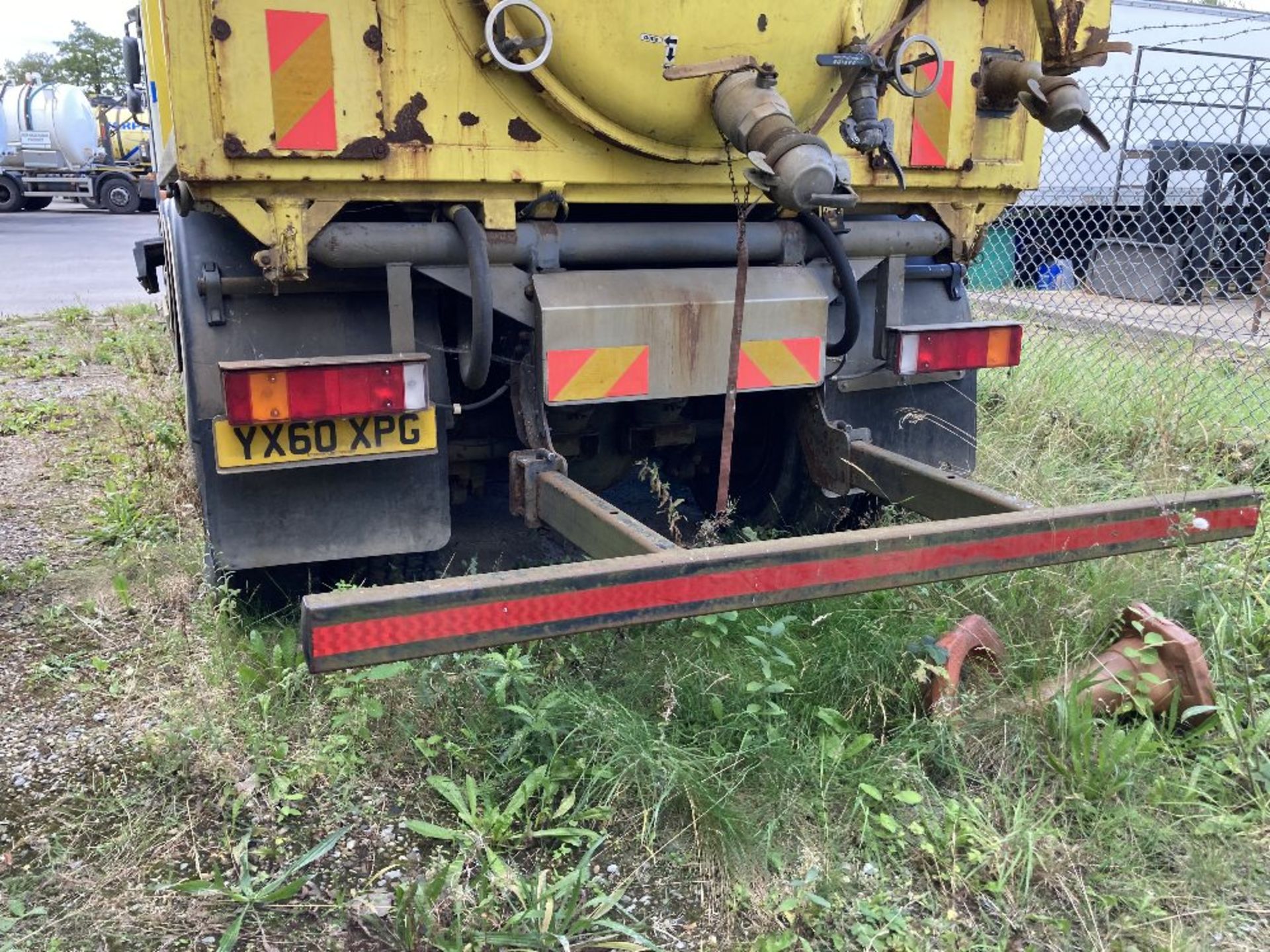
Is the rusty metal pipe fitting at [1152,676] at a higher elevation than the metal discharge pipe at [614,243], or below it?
below

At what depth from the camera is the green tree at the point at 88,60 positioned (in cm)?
4928

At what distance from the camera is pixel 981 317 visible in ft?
22.8

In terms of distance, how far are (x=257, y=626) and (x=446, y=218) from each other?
1.23 metres

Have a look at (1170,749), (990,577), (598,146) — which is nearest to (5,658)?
(598,146)

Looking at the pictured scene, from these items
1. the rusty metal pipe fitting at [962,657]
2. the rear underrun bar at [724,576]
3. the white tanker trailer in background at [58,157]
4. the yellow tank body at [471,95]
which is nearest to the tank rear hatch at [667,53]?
the yellow tank body at [471,95]

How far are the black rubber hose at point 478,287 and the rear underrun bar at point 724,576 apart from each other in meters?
0.75

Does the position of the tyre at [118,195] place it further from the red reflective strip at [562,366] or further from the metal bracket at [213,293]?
the red reflective strip at [562,366]

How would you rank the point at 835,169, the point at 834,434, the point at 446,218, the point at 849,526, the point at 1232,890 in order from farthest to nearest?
the point at 849,526, the point at 834,434, the point at 446,218, the point at 835,169, the point at 1232,890

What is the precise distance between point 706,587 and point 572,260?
111 cm

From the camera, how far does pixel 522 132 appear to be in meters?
2.52

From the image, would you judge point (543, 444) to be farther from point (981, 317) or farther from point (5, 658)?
point (981, 317)

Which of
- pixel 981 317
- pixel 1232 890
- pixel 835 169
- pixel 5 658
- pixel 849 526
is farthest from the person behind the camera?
pixel 981 317

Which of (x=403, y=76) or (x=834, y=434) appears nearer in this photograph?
(x=403, y=76)

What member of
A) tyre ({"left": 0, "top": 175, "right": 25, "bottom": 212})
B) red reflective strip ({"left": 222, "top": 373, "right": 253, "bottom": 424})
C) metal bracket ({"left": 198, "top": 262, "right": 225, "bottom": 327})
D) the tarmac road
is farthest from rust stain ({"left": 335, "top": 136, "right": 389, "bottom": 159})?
tyre ({"left": 0, "top": 175, "right": 25, "bottom": 212})
